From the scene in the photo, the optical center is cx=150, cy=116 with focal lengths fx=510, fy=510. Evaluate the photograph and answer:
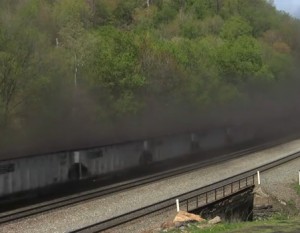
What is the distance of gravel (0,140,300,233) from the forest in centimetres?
1231

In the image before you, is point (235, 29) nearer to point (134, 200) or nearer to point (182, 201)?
point (134, 200)

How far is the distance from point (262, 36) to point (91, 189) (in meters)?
74.4

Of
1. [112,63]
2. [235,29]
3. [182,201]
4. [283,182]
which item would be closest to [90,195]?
[182,201]

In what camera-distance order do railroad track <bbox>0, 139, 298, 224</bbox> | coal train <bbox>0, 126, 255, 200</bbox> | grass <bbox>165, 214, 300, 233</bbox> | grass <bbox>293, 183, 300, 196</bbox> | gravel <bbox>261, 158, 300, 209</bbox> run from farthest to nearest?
grass <bbox>293, 183, 300, 196</bbox>, gravel <bbox>261, 158, 300, 209</bbox>, coal train <bbox>0, 126, 255, 200</bbox>, railroad track <bbox>0, 139, 298, 224</bbox>, grass <bbox>165, 214, 300, 233</bbox>

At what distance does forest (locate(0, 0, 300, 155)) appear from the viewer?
33.8 m

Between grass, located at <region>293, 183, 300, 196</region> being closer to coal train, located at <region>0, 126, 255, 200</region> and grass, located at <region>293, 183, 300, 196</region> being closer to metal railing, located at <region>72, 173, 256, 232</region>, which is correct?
metal railing, located at <region>72, 173, 256, 232</region>

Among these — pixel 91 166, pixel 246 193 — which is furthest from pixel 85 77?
pixel 246 193

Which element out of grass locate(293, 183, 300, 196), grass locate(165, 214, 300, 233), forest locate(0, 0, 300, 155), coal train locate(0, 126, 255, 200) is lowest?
grass locate(293, 183, 300, 196)

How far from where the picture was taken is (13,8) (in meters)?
37.8

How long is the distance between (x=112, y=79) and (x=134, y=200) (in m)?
21.9

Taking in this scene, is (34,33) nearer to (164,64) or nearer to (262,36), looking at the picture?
(164,64)

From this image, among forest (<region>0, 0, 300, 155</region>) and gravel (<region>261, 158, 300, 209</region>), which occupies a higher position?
forest (<region>0, 0, 300, 155</region>)

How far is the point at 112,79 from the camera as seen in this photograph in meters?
41.5

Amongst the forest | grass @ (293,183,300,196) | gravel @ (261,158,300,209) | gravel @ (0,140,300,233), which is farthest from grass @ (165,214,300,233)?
the forest
